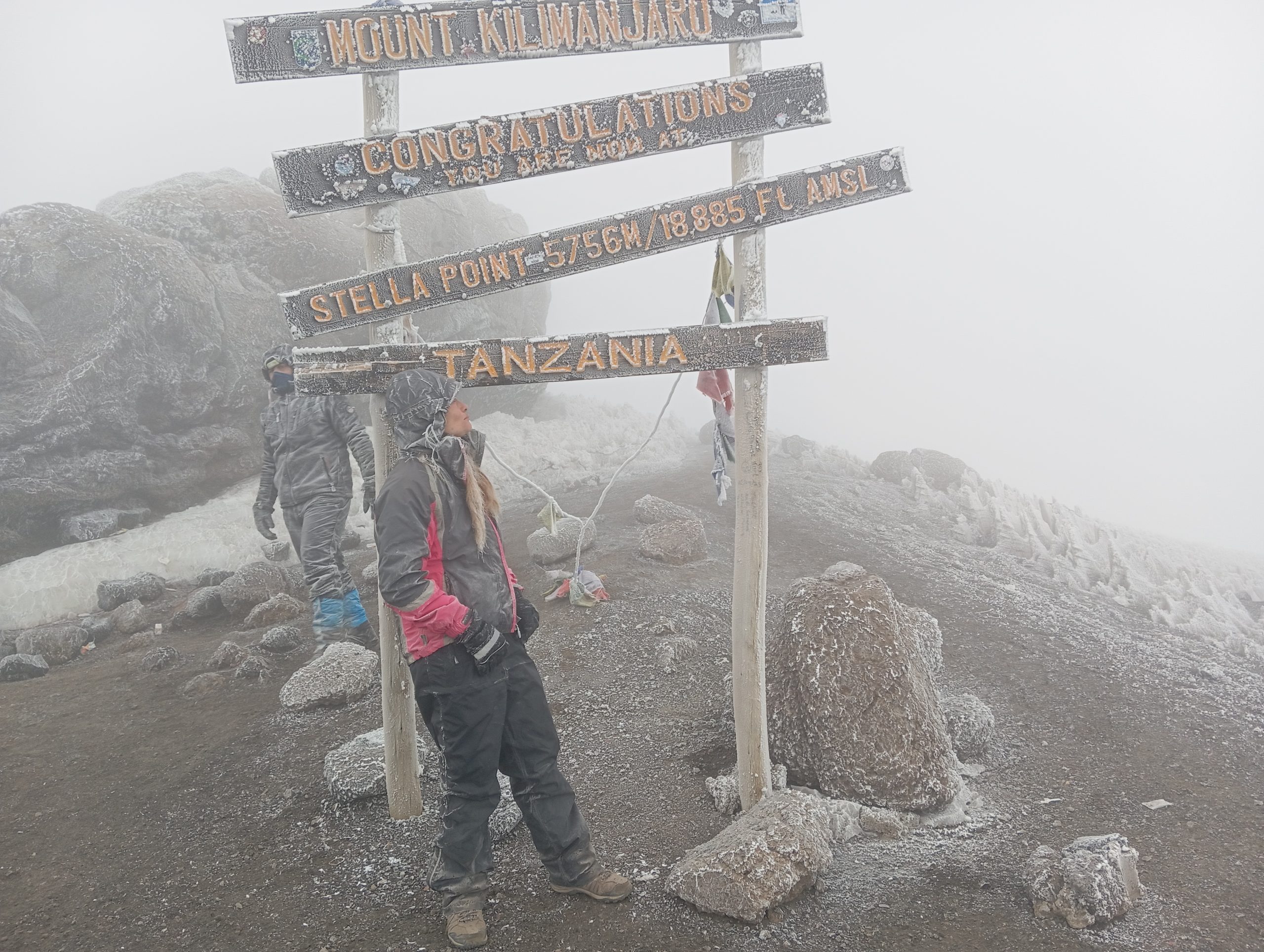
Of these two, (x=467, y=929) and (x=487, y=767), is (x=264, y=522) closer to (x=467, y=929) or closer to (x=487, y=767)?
(x=487, y=767)

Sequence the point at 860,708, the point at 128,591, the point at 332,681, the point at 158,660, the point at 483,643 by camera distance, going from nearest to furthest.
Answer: the point at 483,643
the point at 860,708
the point at 332,681
the point at 158,660
the point at 128,591

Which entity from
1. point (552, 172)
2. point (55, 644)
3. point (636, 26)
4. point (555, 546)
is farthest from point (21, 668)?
point (636, 26)

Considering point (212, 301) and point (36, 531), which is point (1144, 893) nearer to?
point (36, 531)

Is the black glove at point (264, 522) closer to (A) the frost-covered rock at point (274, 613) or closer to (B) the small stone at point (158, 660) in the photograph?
(A) the frost-covered rock at point (274, 613)

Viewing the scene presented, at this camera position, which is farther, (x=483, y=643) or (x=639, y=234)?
(x=639, y=234)

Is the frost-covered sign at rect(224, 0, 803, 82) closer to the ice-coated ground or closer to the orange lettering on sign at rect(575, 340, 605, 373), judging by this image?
the orange lettering on sign at rect(575, 340, 605, 373)

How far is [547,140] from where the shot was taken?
375cm

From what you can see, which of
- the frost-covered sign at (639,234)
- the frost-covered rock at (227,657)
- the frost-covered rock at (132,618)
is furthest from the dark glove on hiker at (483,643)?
the frost-covered rock at (132,618)

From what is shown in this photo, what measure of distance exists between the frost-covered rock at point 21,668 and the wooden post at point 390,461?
4590mm

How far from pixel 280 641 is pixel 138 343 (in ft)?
19.3

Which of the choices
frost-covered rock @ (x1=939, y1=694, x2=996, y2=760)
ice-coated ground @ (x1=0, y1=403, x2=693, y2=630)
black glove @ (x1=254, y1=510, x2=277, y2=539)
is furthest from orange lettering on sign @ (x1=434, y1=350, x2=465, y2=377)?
ice-coated ground @ (x1=0, y1=403, x2=693, y2=630)

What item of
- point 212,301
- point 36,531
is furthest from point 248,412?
point 36,531

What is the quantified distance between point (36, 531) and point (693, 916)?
31.1ft

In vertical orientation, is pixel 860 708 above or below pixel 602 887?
above
